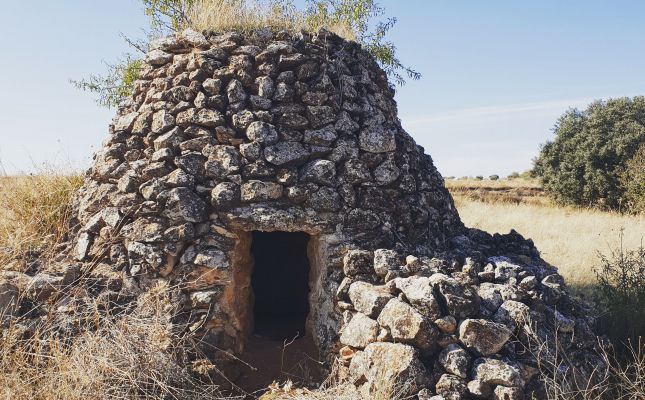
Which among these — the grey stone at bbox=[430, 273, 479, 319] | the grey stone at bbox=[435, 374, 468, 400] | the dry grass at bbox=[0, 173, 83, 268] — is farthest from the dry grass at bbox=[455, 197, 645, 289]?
the dry grass at bbox=[0, 173, 83, 268]

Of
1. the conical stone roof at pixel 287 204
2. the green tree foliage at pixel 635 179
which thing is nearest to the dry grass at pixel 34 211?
the conical stone roof at pixel 287 204

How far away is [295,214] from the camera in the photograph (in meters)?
4.39

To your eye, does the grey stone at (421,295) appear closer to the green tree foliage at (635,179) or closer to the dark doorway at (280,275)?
the dark doorway at (280,275)

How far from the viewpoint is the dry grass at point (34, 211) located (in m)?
4.83

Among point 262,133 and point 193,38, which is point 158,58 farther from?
point 262,133

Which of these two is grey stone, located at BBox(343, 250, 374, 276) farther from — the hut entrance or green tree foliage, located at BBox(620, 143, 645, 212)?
green tree foliage, located at BBox(620, 143, 645, 212)

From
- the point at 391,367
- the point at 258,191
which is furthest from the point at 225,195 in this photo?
the point at 391,367

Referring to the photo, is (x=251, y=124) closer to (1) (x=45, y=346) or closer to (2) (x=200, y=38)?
(2) (x=200, y=38)

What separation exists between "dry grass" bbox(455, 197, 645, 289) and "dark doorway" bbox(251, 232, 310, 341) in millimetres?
3479

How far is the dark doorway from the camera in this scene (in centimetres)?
670

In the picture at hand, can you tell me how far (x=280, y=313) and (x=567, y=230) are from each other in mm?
7548

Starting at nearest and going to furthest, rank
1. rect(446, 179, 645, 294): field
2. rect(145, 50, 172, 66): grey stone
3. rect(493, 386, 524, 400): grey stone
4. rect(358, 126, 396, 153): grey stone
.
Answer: rect(493, 386, 524, 400): grey stone → rect(358, 126, 396, 153): grey stone → rect(145, 50, 172, 66): grey stone → rect(446, 179, 645, 294): field

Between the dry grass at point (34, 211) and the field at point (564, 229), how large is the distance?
5.69 meters

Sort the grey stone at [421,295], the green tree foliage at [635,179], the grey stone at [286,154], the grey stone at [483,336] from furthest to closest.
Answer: the green tree foliage at [635,179]
the grey stone at [286,154]
the grey stone at [421,295]
the grey stone at [483,336]
